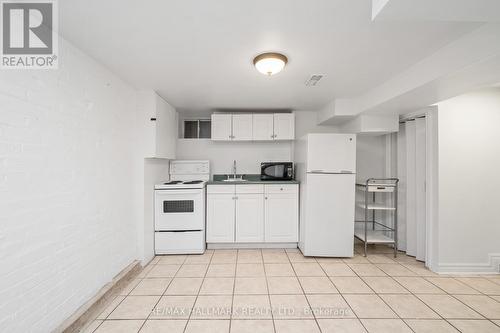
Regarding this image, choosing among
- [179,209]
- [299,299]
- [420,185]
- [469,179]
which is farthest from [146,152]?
[469,179]

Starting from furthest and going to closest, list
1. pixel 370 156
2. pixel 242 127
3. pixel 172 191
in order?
1. pixel 370 156
2. pixel 242 127
3. pixel 172 191

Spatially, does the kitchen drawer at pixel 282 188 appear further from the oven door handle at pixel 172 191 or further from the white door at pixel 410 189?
the white door at pixel 410 189

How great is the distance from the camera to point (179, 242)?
3.00 metres

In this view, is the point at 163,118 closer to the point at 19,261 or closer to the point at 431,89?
the point at 19,261

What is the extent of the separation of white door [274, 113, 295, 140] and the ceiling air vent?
1020mm

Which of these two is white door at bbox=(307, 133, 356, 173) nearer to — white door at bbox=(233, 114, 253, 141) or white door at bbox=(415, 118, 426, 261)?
white door at bbox=(415, 118, 426, 261)

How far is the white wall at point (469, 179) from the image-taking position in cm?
244

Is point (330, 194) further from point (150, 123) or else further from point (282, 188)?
point (150, 123)

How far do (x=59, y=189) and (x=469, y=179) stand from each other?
4005 millimetres

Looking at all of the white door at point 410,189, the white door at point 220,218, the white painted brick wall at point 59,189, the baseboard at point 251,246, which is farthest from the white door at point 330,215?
the white painted brick wall at point 59,189

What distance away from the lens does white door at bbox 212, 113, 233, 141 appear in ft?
11.5

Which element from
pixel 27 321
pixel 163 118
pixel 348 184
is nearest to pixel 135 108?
pixel 163 118

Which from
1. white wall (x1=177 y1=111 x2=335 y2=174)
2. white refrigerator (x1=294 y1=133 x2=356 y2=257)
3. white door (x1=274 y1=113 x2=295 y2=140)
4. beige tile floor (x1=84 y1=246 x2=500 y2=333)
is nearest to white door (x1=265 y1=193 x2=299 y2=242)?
white refrigerator (x1=294 y1=133 x2=356 y2=257)

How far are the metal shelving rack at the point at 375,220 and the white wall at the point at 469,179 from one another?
569mm
